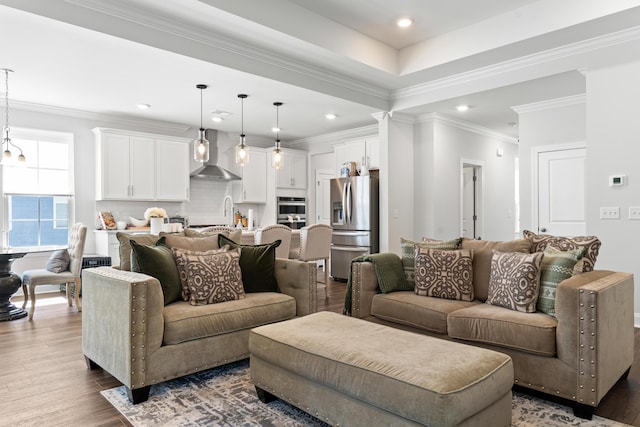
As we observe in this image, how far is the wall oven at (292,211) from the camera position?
8164 mm

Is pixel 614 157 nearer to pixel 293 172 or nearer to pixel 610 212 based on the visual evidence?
pixel 610 212

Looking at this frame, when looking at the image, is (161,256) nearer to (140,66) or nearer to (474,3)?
(140,66)

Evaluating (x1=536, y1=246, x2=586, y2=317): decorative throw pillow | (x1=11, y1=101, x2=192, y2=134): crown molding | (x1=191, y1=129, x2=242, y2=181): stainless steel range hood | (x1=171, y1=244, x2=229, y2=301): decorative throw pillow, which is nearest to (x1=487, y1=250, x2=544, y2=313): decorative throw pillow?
(x1=536, y1=246, x2=586, y2=317): decorative throw pillow

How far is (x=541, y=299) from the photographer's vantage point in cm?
262

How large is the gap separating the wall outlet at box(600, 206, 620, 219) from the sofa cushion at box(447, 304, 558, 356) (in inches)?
83.6

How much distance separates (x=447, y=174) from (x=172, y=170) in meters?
4.43

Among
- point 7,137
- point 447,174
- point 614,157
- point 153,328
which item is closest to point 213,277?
point 153,328

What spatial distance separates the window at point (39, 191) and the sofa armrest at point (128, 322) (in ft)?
14.0

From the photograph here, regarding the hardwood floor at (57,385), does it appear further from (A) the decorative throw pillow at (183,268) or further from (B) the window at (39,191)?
(B) the window at (39,191)

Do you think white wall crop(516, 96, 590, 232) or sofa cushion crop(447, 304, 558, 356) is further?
white wall crop(516, 96, 590, 232)

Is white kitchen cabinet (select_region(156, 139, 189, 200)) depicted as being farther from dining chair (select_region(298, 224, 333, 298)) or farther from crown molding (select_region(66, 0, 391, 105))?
crown molding (select_region(66, 0, 391, 105))

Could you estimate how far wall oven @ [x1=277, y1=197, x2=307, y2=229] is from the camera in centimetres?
816

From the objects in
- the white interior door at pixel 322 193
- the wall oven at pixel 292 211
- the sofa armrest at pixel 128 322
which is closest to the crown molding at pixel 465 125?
the white interior door at pixel 322 193

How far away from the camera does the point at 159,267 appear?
110 inches
